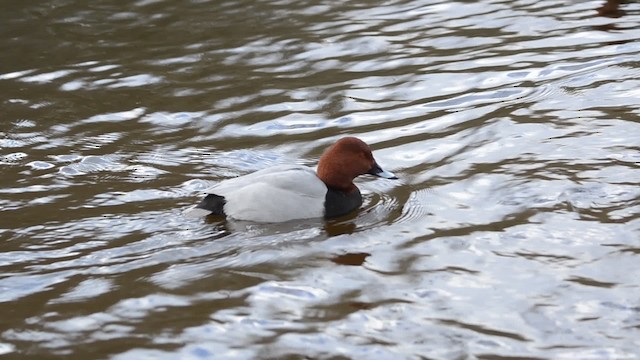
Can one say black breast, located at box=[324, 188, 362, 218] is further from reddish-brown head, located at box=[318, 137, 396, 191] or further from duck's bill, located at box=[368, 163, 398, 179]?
duck's bill, located at box=[368, 163, 398, 179]

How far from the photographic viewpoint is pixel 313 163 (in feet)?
25.1

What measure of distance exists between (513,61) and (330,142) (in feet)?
7.52

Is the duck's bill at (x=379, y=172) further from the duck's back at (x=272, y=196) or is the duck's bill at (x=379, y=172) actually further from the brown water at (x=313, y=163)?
the duck's back at (x=272, y=196)

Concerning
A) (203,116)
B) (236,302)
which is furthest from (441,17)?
(236,302)

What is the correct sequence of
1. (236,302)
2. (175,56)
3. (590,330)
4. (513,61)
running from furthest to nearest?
(175,56) < (513,61) < (236,302) < (590,330)

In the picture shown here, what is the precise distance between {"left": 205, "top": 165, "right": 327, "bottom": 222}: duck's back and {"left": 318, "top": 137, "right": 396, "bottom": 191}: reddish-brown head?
113 millimetres

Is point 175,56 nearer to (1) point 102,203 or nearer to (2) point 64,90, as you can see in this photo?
(2) point 64,90

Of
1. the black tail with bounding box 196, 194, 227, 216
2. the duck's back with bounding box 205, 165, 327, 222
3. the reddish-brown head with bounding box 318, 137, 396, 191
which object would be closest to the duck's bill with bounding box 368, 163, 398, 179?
the reddish-brown head with bounding box 318, 137, 396, 191

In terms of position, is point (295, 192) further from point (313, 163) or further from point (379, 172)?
point (313, 163)

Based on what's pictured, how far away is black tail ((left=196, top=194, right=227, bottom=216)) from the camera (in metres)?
6.49

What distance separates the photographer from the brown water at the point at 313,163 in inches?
201

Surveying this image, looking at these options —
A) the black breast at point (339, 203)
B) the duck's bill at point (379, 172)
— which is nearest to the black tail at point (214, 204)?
the black breast at point (339, 203)

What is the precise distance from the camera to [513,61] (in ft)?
31.2

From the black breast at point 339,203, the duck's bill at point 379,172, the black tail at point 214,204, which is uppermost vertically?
the black tail at point 214,204
